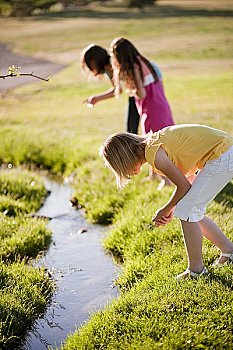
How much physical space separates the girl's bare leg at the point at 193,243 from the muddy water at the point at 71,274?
0.73 meters

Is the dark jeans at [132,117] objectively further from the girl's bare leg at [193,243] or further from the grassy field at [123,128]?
the girl's bare leg at [193,243]

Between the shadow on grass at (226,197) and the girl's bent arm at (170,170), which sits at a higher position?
the girl's bent arm at (170,170)

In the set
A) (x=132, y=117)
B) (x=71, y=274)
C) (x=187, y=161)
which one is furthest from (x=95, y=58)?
(x=187, y=161)

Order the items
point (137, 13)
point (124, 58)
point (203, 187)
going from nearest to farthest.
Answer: point (203, 187) → point (124, 58) → point (137, 13)

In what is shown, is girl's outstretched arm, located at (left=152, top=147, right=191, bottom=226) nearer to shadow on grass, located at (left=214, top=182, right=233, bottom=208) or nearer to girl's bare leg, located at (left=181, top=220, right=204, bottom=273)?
girl's bare leg, located at (left=181, top=220, right=204, bottom=273)

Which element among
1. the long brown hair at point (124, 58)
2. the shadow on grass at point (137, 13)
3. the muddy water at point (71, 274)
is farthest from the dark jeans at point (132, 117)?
the shadow on grass at point (137, 13)

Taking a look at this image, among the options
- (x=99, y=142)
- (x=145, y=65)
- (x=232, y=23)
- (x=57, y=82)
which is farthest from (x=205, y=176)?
(x=232, y=23)

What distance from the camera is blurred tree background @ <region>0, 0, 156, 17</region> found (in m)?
21.6

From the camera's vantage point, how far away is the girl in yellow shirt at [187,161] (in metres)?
4.32

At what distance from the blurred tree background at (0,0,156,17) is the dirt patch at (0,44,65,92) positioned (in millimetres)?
2308

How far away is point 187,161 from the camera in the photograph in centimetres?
445

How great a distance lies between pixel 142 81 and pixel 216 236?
2.81m

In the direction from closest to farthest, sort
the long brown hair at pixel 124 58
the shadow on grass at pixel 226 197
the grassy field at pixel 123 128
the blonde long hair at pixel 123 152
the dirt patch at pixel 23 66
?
the grassy field at pixel 123 128, the blonde long hair at pixel 123 152, the shadow on grass at pixel 226 197, the long brown hair at pixel 124 58, the dirt patch at pixel 23 66

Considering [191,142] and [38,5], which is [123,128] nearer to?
[191,142]
